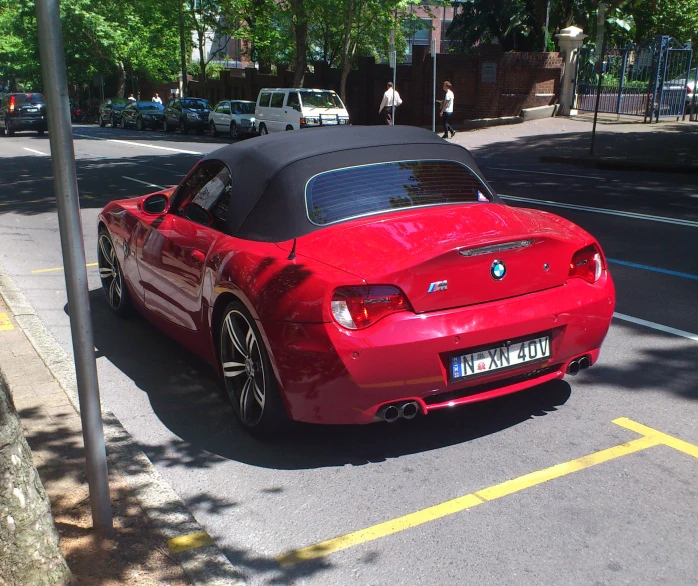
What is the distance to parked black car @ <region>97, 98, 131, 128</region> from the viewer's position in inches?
1847

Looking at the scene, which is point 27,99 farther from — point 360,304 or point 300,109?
point 360,304

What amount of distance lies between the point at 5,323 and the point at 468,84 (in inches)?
1110

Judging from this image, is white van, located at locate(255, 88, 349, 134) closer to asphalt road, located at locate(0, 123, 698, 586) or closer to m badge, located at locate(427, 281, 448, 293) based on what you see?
asphalt road, located at locate(0, 123, 698, 586)

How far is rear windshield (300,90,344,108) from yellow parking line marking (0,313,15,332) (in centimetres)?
2338

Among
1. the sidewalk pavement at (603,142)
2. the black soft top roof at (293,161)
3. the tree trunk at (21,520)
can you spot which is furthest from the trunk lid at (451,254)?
the sidewalk pavement at (603,142)

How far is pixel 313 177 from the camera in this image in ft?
15.5

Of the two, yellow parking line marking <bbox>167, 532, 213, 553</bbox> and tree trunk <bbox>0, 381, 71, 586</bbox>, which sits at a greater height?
tree trunk <bbox>0, 381, 71, 586</bbox>

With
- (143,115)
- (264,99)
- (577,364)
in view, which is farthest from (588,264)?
(143,115)

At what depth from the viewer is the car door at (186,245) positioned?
16.5 feet

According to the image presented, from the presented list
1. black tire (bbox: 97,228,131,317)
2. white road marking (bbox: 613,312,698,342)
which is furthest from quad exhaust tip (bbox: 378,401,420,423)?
black tire (bbox: 97,228,131,317)

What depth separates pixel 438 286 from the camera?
13.2 ft

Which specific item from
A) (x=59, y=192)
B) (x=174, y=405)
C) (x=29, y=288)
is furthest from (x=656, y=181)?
(x=59, y=192)

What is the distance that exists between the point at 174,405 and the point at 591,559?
2.76 m

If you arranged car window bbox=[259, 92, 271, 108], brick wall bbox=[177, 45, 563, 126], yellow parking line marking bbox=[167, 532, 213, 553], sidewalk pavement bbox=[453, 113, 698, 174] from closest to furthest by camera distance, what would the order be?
yellow parking line marking bbox=[167, 532, 213, 553] < sidewalk pavement bbox=[453, 113, 698, 174] < car window bbox=[259, 92, 271, 108] < brick wall bbox=[177, 45, 563, 126]
